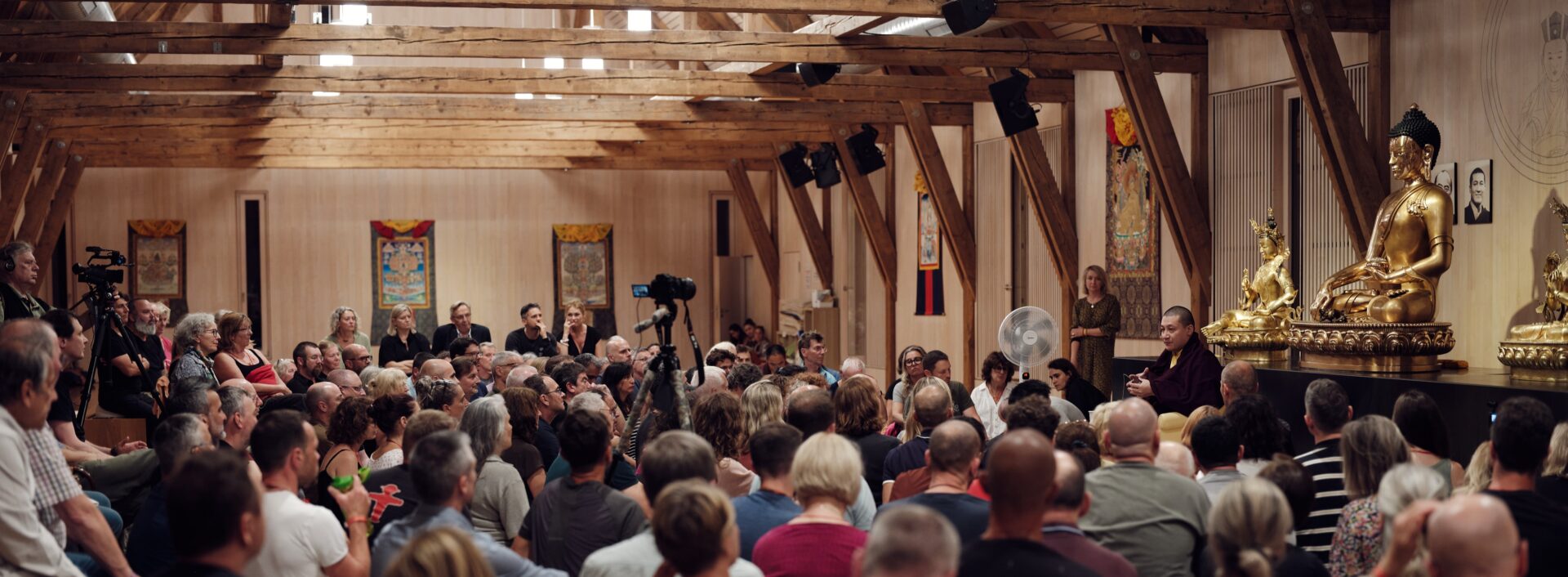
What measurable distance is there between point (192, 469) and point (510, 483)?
1819mm

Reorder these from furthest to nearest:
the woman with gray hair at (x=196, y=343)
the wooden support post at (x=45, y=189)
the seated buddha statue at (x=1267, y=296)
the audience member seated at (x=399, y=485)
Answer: the wooden support post at (x=45, y=189), the seated buddha statue at (x=1267, y=296), the woman with gray hair at (x=196, y=343), the audience member seated at (x=399, y=485)

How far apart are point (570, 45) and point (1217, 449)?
6796 millimetres

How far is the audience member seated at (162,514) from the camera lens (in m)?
4.46

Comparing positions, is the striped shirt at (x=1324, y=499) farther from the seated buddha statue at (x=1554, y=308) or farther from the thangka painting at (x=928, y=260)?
the thangka painting at (x=928, y=260)

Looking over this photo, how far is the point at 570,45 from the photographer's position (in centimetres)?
1041

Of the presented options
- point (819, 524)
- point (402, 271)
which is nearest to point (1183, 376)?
point (819, 524)

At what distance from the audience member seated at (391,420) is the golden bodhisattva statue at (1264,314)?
550 centimetres

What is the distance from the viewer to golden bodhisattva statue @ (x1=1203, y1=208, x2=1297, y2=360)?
30.5 feet

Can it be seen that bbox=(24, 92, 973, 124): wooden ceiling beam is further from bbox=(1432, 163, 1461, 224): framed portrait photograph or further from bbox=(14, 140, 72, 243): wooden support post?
bbox=(1432, 163, 1461, 224): framed portrait photograph

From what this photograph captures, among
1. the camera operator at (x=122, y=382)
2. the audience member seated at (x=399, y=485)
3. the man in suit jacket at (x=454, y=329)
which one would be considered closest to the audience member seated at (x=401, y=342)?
Result: the man in suit jacket at (x=454, y=329)

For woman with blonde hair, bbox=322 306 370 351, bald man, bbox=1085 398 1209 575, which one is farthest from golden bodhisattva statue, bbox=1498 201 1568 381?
woman with blonde hair, bbox=322 306 370 351

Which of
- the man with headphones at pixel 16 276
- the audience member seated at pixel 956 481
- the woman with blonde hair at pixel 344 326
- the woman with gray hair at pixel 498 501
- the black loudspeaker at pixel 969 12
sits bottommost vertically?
the woman with gray hair at pixel 498 501

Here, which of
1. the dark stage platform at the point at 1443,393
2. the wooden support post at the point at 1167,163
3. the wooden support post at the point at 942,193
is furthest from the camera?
the wooden support post at the point at 942,193

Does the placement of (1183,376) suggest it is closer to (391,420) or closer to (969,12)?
(969,12)
